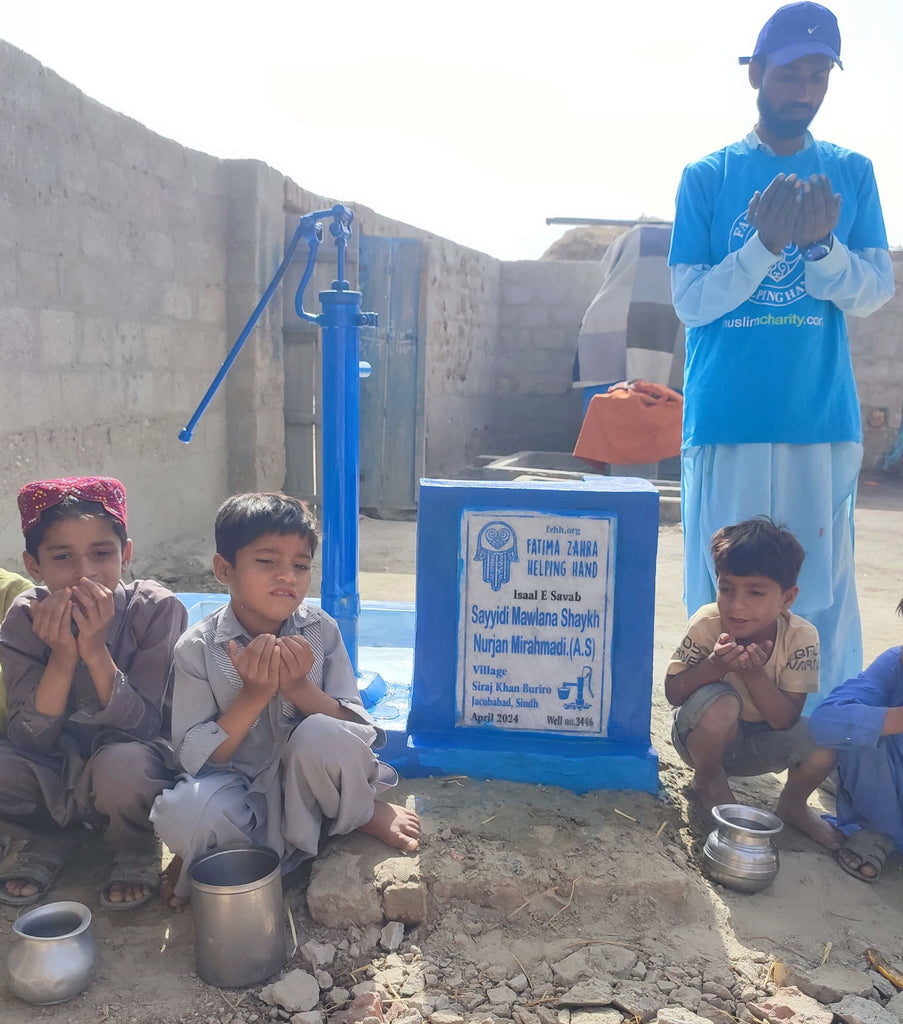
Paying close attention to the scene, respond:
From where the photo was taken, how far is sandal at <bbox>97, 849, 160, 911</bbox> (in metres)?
1.81

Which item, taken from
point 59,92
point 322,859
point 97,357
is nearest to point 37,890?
point 322,859

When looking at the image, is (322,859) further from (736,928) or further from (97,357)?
(97,357)

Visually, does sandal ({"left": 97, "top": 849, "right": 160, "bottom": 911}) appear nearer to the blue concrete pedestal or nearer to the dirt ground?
the dirt ground

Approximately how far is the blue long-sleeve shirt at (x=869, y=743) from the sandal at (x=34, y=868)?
176cm

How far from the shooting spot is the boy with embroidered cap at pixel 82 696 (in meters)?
1.84

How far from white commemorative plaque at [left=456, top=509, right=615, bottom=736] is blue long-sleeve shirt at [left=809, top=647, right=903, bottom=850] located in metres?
0.54

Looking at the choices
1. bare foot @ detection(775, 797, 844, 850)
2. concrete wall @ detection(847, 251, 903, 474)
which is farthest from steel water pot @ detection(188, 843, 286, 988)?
concrete wall @ detection(847, 251, 903, 474)

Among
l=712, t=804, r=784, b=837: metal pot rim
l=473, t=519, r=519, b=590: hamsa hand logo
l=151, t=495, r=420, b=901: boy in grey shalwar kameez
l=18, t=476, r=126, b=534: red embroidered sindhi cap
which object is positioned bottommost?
l=712, t=804, r=784, b=837: metal pot rim

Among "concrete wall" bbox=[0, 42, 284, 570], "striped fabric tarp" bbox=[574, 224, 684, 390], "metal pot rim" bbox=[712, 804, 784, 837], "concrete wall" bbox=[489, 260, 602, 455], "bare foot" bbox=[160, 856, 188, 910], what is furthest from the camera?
"concrete wall" bbox=[489, 260, 602, 455]

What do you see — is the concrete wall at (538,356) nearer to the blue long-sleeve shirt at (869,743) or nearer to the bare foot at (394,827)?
the blue long-sleeve shirt at (869,743)

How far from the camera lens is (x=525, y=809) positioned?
2143 millimetres

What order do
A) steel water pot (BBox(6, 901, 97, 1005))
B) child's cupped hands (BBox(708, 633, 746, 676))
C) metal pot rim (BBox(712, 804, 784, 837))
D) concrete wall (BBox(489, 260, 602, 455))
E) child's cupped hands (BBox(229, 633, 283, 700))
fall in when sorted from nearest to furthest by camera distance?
steel water pot (BBox(6, 901, 97, 1005)) → child's cupped hands (BBox(229, 633, 283, 700)) → metal pot rim (BBox(712, 804, 784, 837)) → child's cupped hands (BBox(708, 633, 746, 676)) → concrete wall (BBox(489, 260, 602, 455))

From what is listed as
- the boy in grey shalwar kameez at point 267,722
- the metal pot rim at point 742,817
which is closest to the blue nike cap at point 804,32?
the boy in grey shalwar kameez at point 267,722

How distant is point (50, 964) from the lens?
1.52 meters
